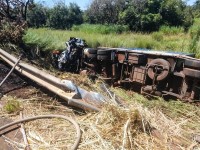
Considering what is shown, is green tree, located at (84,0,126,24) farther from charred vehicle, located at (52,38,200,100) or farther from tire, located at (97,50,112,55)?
tire, located at (97,50,112,55)

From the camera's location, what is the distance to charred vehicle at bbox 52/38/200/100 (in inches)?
253

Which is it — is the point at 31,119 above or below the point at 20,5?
below

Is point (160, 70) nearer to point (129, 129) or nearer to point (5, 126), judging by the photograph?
point (129, 129)

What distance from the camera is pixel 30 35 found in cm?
1141

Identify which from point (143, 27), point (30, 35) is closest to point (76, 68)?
point (30, 35)

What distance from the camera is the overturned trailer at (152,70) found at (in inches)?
252

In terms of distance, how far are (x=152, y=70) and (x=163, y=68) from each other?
15.9 inches

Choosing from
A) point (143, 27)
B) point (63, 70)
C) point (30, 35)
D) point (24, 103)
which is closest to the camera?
point (24, 103)

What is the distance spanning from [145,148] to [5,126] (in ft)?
6.30

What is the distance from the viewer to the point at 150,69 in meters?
7.22

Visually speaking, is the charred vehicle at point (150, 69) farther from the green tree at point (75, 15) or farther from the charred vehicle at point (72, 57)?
the green tree at point (75, 15)

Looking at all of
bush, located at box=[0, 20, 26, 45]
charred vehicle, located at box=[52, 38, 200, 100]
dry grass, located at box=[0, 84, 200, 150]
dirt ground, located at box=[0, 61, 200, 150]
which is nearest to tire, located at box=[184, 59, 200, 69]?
charred vehicle, located at box=[52, 38, 200, 100]

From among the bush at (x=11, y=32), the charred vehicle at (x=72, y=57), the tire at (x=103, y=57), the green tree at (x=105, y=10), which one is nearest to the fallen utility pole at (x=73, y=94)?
the tire at (x=103, y=57)

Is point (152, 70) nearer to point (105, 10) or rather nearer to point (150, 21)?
point (150, 21)
